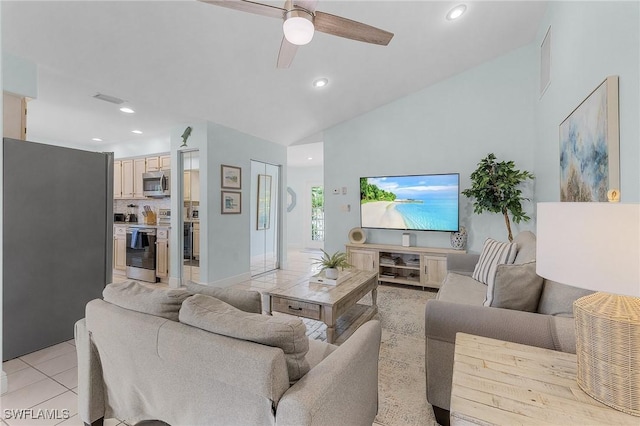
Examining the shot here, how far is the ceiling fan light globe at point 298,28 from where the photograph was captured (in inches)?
64.2

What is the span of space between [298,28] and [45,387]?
288cm

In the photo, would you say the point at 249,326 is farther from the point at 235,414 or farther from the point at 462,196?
the point at 462,196

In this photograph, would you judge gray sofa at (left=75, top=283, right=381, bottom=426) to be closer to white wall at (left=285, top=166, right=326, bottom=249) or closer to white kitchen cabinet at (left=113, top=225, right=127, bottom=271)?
white kitchen cabinet at (left=113, top=225, right=127, bottom=271)

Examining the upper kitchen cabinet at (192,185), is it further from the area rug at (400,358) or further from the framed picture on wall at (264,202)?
the area rug at (400,358)

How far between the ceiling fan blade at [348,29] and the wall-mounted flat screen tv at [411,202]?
2651 millimetres

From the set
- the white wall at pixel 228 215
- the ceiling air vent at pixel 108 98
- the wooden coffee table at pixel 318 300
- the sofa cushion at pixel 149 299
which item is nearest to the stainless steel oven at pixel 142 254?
the white wall at pixel 228 215

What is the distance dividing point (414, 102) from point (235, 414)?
15.2 ft

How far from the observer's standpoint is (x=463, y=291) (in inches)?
98.6

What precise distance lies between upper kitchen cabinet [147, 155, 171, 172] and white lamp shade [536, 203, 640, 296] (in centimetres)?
536

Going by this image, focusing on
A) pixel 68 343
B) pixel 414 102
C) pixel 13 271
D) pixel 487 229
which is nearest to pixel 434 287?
pixel 487 229

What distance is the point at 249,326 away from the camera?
111cm

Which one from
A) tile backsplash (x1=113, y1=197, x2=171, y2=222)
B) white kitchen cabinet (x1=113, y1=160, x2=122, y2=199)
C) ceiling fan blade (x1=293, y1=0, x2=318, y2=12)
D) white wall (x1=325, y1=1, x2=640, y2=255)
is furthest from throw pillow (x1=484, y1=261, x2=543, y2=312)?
white kitchen cabinet (x1=113, y1=160, x2=122, y2=199)

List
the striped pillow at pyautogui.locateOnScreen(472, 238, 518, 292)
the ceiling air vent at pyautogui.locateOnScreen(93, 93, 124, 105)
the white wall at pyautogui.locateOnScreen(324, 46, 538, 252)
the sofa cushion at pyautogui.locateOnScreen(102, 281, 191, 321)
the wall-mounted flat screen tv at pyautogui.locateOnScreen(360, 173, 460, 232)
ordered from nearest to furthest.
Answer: the sofa cushion at pyautogui.locateOnScreen(102, 281, 191, 321), the striped pillow at pyautogui.locateOnScreen(472, 238, 518, 292), the ceiling air vent at pyautogui.locateOnScreen(93, 93, 124, 105), the white wall at pyautogui.locateOnScreen(324, 46, 538, 252), the wall-mounted flat screen tv at pyautogui.locateOnScreen(360, 173, 460, 232)

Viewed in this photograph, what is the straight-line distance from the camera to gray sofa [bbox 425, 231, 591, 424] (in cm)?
138
